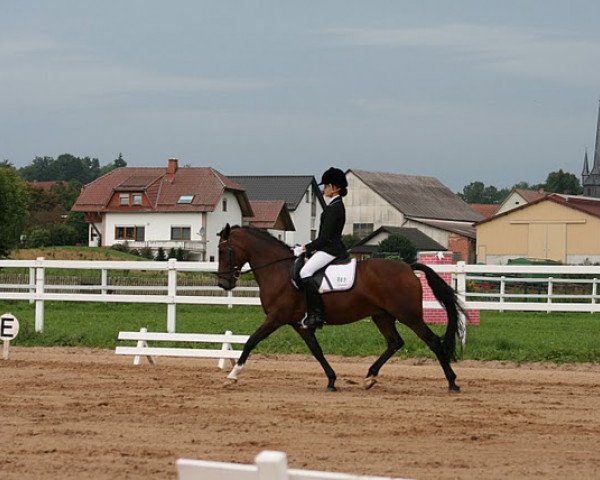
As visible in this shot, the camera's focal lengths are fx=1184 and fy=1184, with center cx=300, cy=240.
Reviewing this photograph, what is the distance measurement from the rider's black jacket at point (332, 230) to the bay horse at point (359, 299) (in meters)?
0.39

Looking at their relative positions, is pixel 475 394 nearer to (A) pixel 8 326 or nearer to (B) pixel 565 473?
(B) pixel 565 473

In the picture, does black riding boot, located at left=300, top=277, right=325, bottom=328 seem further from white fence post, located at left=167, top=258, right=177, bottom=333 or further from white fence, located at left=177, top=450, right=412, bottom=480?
white fence, located at left=177, top=450, right=412, bottom=480

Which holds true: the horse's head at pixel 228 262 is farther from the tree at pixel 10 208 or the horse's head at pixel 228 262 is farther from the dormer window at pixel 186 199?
the dormer window at pixel 186 199


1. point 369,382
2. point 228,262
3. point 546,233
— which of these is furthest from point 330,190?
point 546,233

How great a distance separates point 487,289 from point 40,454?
A: 1482 inches

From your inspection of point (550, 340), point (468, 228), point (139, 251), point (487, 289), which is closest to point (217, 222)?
point (139, 251)

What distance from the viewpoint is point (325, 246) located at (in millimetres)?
14562

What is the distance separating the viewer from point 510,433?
1077cm

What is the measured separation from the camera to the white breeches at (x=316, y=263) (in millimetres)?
14578

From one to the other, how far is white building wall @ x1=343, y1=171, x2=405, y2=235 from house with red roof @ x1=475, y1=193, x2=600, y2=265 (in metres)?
21.9

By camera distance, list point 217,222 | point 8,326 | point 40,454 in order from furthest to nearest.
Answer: point 217,222
point 8,326
point 40,454

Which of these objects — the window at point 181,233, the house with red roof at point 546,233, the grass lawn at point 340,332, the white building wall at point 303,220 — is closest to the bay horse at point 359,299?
the grass lawn at point 340,332

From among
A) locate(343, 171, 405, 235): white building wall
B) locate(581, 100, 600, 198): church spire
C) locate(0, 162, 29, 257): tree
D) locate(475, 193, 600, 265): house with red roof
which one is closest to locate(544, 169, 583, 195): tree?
locate(581, 100, 600, 198): church spire

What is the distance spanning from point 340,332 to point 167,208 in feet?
194
